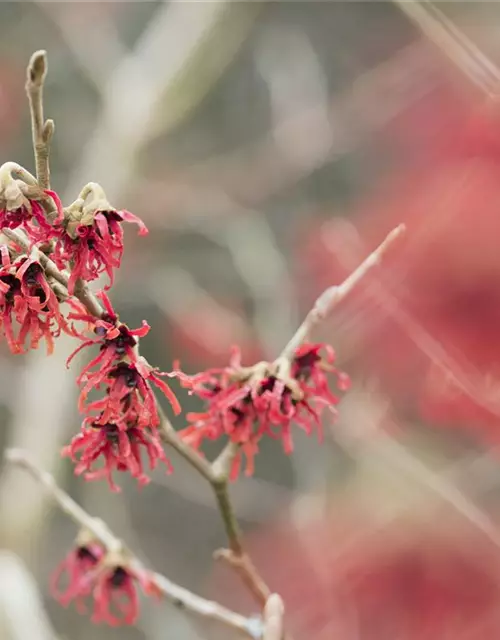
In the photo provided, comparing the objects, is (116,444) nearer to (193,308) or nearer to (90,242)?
(90,242)

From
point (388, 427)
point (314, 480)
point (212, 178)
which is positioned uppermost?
point (212, 178)

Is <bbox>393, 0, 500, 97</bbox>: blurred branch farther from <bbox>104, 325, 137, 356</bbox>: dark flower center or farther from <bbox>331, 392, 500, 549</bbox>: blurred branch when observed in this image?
<bbox>104, 325, 137, 356</bbox>: dark flower center

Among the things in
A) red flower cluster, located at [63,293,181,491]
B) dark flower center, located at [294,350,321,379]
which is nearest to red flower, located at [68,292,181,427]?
red flower cluster, located at [63,293,181,491]

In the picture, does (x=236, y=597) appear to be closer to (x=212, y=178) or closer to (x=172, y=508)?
(x=172, y=508)

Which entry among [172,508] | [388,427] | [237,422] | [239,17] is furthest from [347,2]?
[237,422]

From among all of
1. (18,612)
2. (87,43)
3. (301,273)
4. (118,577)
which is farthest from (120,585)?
(87,43)

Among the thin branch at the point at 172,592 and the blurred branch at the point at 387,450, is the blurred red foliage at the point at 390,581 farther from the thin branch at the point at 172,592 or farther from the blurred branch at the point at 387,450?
the thin branch at the point at 172,592
